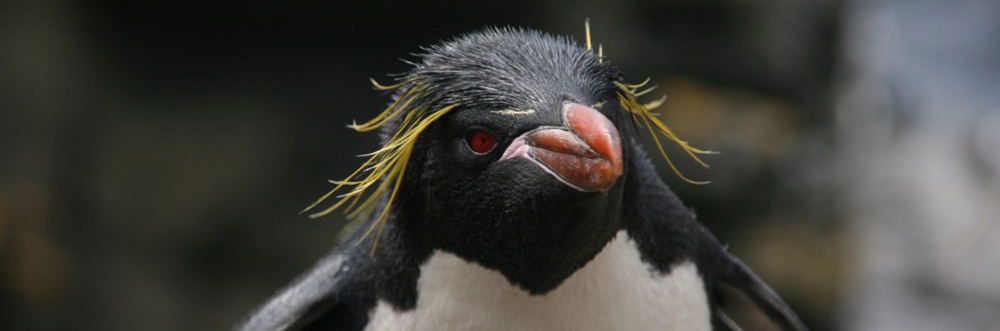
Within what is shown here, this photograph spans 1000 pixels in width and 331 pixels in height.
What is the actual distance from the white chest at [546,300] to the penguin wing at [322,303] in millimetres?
106

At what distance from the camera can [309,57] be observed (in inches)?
140

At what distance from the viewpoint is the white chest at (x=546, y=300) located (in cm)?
149

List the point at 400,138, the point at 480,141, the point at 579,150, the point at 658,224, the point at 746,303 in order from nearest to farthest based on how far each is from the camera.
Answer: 1. the point at 579,150
2. the point at 480,141
3. the point at 400,138
4. the point at 658,224
5. the point at 746,303

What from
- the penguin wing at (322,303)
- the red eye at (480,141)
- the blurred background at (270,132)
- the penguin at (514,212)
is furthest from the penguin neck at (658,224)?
the blurred background at (270,132)

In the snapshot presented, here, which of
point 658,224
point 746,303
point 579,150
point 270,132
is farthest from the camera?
point 270,132

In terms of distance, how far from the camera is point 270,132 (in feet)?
11.9

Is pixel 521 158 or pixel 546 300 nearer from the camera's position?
pixel 521 158

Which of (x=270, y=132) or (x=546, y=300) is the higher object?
(x=546, y=300)

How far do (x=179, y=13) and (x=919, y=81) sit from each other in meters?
4.35

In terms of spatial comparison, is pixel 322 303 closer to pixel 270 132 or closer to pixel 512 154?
pixel 512 154

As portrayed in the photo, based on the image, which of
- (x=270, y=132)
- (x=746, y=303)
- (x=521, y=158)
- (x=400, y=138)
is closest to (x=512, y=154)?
(x=521, y=158)

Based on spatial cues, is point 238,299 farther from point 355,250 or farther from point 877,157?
point 877,157

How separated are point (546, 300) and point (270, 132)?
233 centimetres

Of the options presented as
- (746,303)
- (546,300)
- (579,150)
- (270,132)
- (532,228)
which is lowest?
(270,132)
